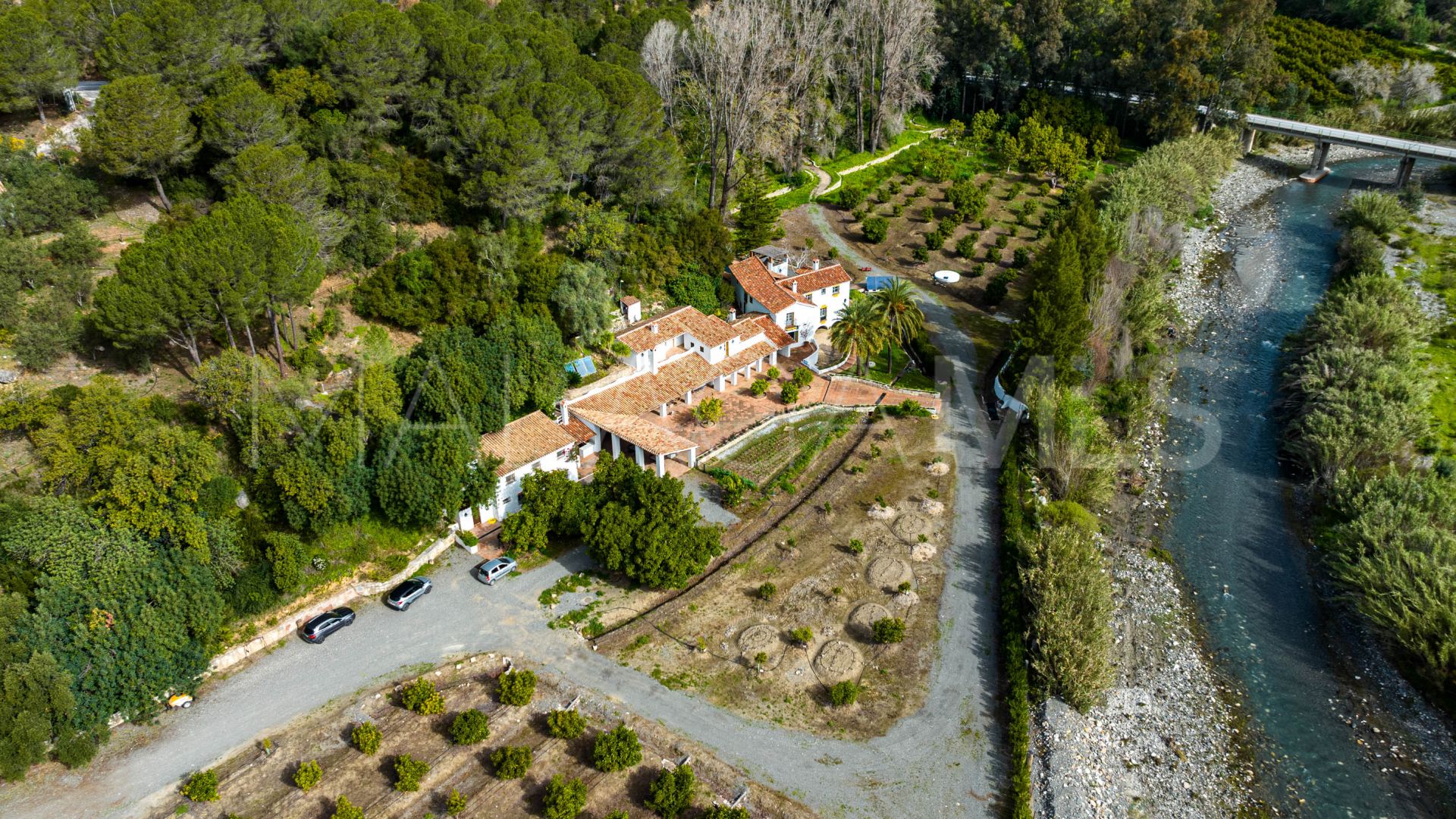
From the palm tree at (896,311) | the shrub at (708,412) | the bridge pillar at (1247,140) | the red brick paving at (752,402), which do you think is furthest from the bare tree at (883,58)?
the shrub at (708,412)

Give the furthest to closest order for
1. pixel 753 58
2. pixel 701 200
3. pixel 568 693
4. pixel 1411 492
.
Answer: pixel 701 200 < pixel 753 58 < pixel 1411 492 < pixel 568 693

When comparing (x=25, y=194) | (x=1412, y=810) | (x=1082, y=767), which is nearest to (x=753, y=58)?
(x=25, y=194)

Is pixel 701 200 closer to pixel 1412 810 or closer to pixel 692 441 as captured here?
pixel 692 441

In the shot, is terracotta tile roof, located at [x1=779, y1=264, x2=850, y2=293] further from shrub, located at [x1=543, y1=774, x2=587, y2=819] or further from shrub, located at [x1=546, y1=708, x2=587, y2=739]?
shrub, located at [x1=543, y1=774, x2=587, y2=819]

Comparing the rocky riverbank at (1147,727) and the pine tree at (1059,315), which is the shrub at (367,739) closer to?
the rocky riverbank at (1147,727)

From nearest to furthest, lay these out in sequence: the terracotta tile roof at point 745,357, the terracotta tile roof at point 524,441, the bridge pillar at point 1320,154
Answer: the terracotta tile roof at point 524,441 → the terracotta tile roof at point 745,357 → the bridge pillar at point 1320,154

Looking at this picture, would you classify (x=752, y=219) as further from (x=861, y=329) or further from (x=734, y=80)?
(x=861, y=329)
